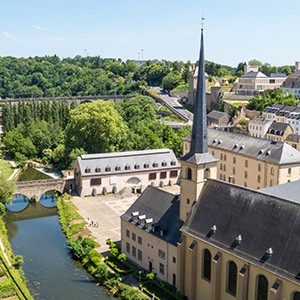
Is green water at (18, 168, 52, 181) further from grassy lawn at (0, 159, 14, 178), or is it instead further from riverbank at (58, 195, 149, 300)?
riverbank at (58, 195, 149, 300)

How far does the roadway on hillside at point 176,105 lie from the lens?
130 meters

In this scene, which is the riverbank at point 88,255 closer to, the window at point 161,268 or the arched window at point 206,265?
the window at point 161,268

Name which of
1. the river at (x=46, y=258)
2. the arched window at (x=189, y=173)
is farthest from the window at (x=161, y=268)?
the arched window at (x=189, y=173)

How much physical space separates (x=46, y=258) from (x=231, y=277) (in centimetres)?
2375

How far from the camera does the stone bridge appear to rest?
7056cm

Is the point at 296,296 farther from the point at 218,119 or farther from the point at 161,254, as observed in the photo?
the point at 218,119

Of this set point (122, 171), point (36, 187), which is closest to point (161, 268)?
point (122, 171)

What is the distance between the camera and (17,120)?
10919 centimetres

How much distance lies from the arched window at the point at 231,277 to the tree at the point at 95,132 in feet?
177

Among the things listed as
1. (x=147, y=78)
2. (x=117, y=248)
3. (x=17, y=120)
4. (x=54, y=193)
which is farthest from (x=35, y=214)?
(x=147, y=78)

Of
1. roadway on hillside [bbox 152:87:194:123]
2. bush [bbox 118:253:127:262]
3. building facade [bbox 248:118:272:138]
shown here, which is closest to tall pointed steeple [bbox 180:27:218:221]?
bush [bbox 118:253:127:262]

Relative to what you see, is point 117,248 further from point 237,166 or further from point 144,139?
point 144,139

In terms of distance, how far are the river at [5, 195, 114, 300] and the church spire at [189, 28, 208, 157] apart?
53.3 feet

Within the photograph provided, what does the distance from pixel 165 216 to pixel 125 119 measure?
7424cm
